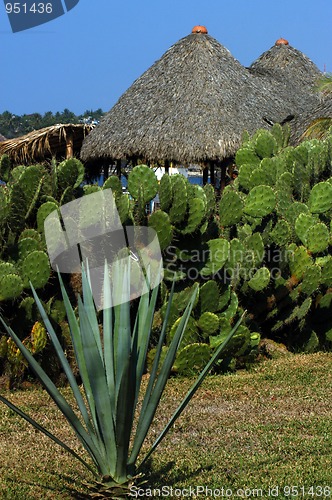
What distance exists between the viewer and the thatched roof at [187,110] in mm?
19047

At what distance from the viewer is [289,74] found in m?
25.1

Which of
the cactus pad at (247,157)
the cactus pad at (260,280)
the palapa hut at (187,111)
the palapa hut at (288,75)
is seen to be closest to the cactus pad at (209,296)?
the cactus pad at (260,280)

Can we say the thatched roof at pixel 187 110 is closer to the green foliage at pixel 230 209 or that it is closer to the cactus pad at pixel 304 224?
the cactus pad at pixel 304 224

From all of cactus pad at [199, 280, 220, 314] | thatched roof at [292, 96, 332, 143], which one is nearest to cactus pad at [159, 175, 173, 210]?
cactus pad at [199, 280, 220, 314]

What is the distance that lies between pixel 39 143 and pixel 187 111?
376 centimetres

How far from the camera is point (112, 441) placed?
4.03m

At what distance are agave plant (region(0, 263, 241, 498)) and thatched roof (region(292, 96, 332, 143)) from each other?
42.0 ft

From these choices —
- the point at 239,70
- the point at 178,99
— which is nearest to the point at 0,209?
the point at 178,99

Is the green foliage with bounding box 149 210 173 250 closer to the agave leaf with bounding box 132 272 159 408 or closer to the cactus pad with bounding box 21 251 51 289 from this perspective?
the cactus pad with bounding box 21 251 51 289

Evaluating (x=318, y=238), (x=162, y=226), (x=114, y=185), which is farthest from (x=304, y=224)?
(x=114, y=185)

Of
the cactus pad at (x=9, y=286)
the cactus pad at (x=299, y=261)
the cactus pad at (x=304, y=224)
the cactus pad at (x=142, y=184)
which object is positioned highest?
the cactus pad at (x=142, y=184)

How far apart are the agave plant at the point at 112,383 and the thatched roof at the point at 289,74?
18.5 metres

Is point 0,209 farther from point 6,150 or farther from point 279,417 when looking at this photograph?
point 6,150

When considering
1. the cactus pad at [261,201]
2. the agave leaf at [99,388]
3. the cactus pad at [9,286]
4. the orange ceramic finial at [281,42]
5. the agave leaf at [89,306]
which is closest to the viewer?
the agave leaf at [99,388]
